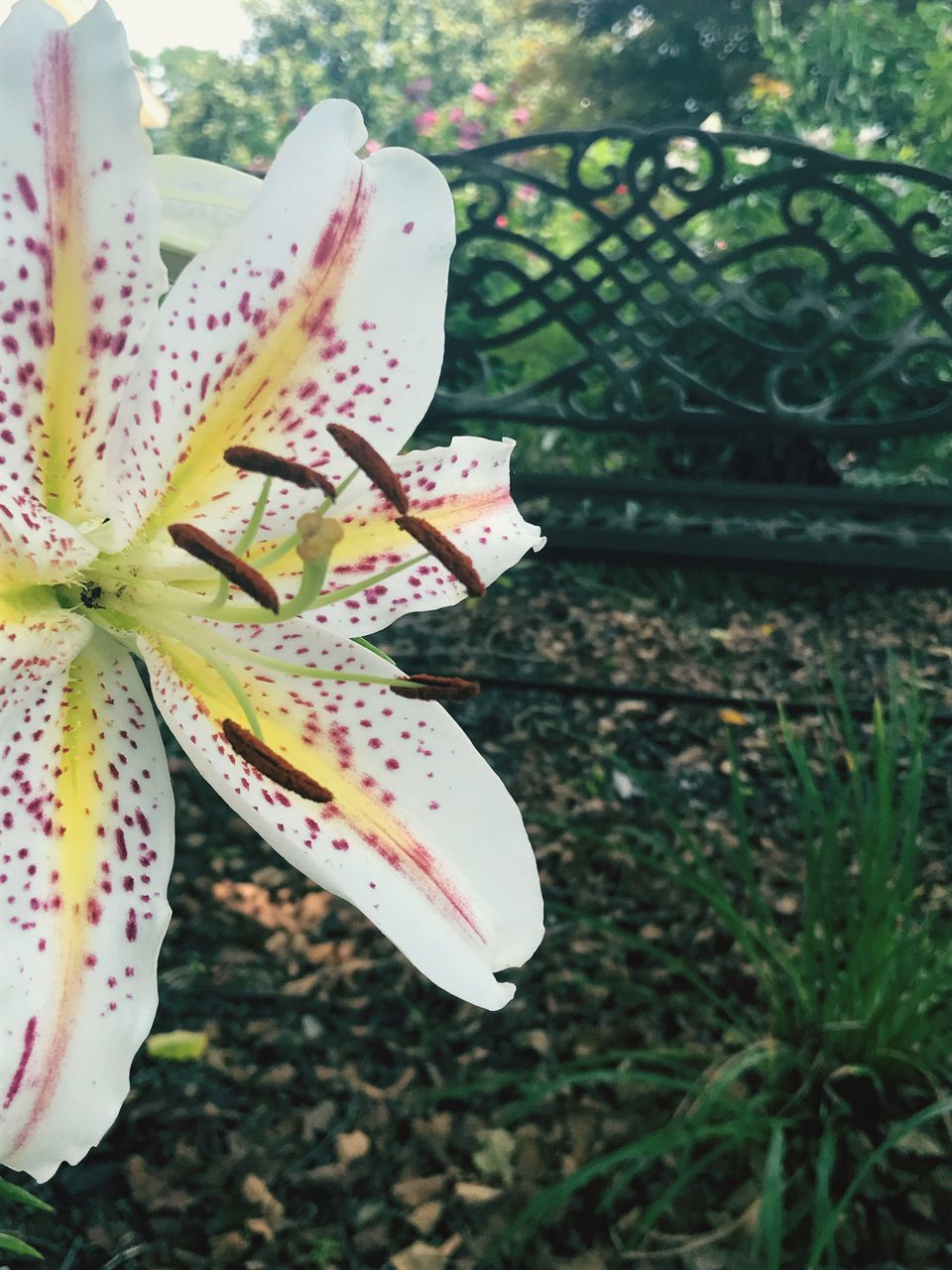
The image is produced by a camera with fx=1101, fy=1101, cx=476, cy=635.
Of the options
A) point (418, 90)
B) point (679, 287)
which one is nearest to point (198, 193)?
point (679, 287)

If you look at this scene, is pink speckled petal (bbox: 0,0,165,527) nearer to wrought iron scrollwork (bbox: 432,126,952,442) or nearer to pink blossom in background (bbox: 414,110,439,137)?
wrought iron scrollwork (bbox: 432,126,952,442)

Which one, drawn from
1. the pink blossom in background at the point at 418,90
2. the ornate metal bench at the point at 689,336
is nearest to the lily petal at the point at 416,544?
the ornate metal bench at the point at 689,336

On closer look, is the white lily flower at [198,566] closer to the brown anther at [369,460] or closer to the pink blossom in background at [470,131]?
the brown anther at [369,460]

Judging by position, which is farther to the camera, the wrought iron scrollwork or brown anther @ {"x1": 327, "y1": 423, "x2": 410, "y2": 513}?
the wrought iron scrollwork

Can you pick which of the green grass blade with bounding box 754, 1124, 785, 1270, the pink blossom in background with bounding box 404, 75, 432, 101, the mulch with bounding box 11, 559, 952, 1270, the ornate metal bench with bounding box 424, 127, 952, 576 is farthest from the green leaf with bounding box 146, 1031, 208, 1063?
the pink blossom in background with bounding box 404, 75, 432, 101

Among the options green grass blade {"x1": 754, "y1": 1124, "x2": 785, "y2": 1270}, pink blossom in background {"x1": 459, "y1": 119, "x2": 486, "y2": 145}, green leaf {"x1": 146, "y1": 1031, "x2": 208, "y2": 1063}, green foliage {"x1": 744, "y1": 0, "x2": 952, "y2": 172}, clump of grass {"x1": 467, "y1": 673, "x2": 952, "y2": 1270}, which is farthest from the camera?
green foliage {"x1": 744, "y1": 0, "x2": 952, "y2": 172}

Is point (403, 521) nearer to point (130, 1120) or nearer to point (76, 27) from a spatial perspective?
point (76, 27)

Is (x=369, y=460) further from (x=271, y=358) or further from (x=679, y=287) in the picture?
(x=679, y=287)
